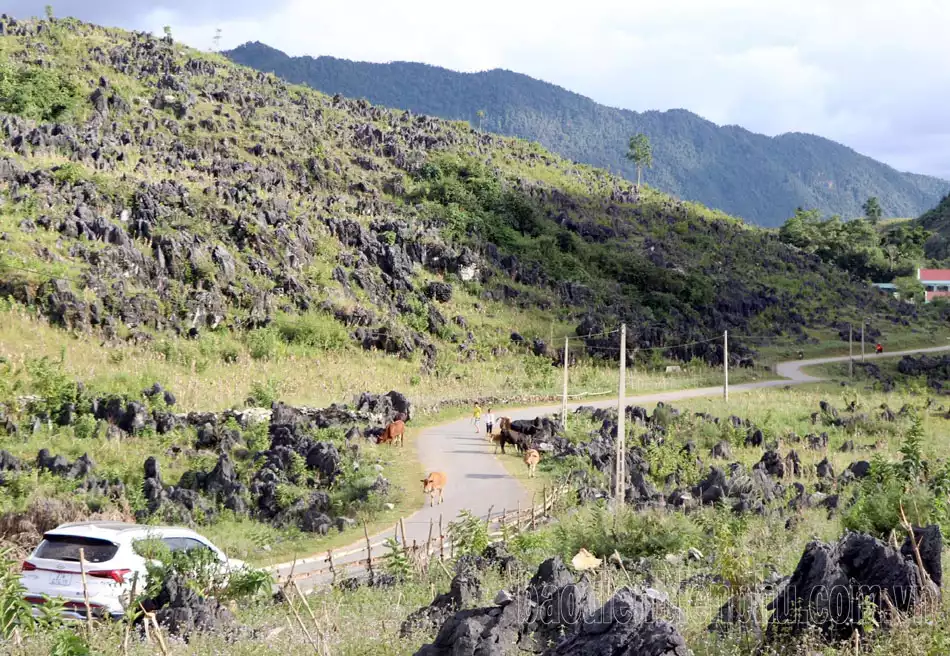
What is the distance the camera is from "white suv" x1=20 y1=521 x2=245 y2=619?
10273 millimetres

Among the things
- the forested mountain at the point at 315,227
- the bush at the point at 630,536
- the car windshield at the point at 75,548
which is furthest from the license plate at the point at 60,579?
the forested mountain at the point at 315,227

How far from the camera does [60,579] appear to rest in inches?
408

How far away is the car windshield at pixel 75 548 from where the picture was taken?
1052 cm

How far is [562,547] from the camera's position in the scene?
14.1 meters

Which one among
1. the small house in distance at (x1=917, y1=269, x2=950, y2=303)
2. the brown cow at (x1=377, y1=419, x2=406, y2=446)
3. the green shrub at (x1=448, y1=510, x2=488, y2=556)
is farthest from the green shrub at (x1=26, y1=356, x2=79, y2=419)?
the small house in distance at (x1=917, y1=269, x2=950, y2=303)

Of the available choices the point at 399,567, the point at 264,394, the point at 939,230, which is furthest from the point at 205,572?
the point at 939,230

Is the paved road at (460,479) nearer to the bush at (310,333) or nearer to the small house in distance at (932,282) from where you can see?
the bush at (310,333)

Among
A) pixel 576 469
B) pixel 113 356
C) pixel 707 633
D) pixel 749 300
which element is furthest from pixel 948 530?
pixel 749 300

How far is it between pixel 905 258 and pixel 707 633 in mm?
107839

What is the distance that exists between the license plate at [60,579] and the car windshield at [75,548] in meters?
0.18

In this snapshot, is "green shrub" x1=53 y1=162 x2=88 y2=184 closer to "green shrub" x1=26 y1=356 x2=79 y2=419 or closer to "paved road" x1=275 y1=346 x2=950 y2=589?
"green shrub" x1=26 y1=356 x2=79 y2=419

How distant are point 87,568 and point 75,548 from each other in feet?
1.17

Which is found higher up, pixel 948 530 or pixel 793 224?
pixel 793 224

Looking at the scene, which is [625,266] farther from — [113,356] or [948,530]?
[948,530]
